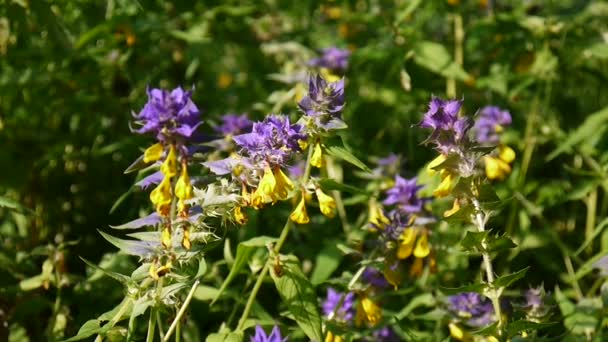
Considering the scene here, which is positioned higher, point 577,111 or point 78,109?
point 78,109

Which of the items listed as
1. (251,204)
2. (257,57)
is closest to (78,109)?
(257,57)

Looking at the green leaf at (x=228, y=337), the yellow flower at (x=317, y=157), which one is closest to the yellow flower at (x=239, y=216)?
the yellow flower at (x=317, y=157)

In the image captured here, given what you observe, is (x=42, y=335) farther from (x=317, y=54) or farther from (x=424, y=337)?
(x=317, y=54)

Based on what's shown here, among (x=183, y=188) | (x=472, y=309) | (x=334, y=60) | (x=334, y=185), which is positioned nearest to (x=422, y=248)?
(x=472, y=309)

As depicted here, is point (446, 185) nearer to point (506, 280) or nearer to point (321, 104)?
point (506, 280)

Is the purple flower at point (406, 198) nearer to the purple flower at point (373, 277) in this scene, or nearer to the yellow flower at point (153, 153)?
the purple flower at point (373, 277)

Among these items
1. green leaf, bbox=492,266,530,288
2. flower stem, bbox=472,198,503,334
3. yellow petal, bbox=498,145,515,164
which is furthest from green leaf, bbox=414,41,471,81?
green leaf, bbox=492,266,530,288
